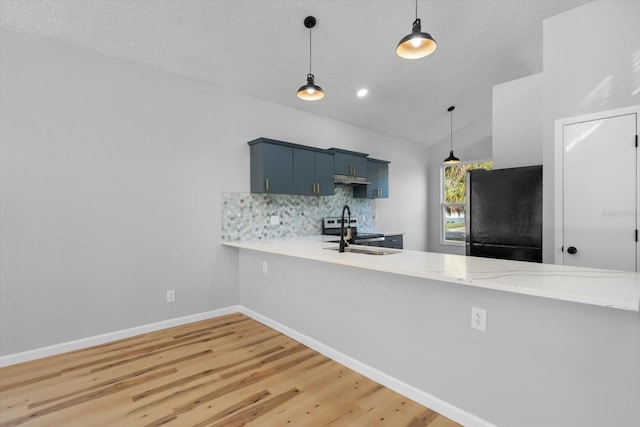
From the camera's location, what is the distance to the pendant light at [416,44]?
2053mm

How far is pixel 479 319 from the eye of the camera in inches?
71.9

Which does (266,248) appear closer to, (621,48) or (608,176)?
(608,176)

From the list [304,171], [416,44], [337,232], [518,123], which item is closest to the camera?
[416,44]

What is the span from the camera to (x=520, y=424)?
5.50ft

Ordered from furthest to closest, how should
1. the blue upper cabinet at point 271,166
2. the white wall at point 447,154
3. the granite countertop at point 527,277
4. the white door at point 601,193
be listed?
the white wall at point 447,154 < the blue upper cabinet at point 271,166 < the white door at point 601,193 < the granite countertop at point 527,277

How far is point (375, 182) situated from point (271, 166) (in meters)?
2.20

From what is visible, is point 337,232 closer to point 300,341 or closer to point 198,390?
point 300,341

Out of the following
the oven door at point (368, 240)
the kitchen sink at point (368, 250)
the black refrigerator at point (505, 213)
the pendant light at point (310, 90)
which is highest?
the pendant light at point (310, 90)

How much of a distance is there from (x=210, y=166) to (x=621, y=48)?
12.8 feet

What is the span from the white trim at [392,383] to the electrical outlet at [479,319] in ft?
1.70

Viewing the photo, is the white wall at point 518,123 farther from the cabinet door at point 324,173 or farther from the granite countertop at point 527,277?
the granite countertop at point 527,277

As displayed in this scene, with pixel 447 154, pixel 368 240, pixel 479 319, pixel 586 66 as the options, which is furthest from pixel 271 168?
pixel 447 154

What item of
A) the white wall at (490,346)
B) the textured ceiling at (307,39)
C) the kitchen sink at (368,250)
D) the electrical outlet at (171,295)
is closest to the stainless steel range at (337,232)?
the textured ceiling at (307,39)

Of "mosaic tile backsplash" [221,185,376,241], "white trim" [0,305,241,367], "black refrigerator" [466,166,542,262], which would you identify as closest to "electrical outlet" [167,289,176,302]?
"white trim" [0,305,241,367]
